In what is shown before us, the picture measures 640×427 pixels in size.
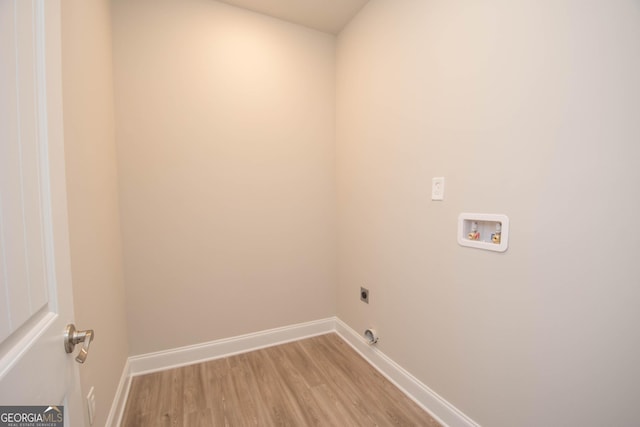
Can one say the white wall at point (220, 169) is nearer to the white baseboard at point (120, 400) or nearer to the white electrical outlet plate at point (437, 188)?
the white baseboard at point (120, 400)

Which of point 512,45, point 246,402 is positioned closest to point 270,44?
point 512,45

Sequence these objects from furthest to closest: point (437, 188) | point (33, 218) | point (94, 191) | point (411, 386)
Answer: point (411, 386) → point (437, 188) → point (94, 191) → point (33, 218)

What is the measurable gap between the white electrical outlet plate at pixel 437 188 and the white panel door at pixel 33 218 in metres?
1.52

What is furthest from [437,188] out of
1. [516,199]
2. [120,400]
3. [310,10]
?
[120,400]

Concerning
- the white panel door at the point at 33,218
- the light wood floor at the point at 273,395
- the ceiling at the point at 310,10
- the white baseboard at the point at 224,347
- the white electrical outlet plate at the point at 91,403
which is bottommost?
the light wood floor at the point at 273,395

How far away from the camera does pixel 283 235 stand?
2.26 m

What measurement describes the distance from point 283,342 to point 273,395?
60 cm

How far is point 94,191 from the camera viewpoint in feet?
4.17

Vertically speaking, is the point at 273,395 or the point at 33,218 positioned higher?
the point at 33,218

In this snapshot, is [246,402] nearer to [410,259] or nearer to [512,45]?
[410,259]

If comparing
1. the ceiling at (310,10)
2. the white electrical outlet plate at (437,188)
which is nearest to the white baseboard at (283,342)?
the white electrical outlet plate at (437,188)

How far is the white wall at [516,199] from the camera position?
2.86 feet

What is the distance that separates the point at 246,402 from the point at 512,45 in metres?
2.30

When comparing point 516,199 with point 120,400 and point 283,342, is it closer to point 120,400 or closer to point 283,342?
point 283,342
